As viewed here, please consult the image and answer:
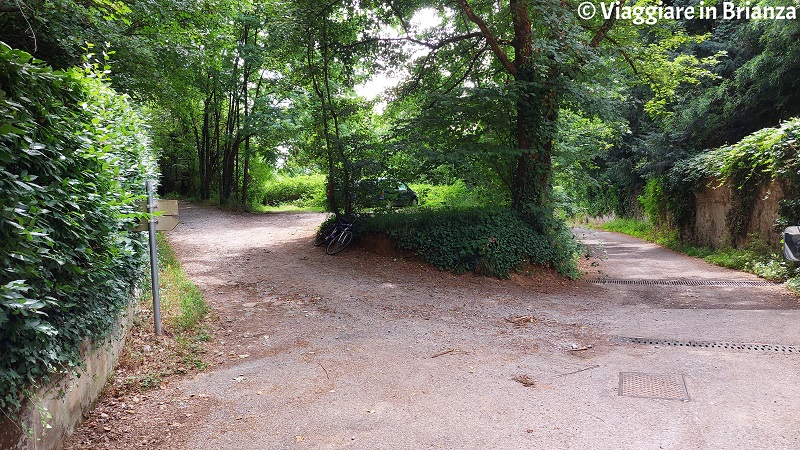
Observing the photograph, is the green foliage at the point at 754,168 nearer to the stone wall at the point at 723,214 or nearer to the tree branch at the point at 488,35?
the stone wall at the point at 723,214

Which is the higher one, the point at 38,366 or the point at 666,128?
the point at 666,128

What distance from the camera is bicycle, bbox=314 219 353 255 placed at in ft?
36.4

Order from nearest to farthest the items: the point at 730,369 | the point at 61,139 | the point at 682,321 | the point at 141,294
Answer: the point at 61,139, the point at 730,369, the point at 141,294, the point at 682,321

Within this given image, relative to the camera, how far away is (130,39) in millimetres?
10523

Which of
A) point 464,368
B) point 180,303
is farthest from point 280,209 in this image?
point 464,368

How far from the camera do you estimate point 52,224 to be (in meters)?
3.12

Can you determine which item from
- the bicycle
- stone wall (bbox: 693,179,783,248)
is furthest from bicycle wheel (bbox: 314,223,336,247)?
stone wall (bbox: 693,179,783,248)

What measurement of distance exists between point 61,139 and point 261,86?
68.4 ft

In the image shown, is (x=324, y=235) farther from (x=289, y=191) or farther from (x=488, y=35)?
(x=289, y=191)

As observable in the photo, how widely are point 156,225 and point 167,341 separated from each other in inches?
48.9

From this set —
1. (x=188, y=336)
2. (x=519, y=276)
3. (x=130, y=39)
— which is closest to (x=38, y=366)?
(x=188, y=336)

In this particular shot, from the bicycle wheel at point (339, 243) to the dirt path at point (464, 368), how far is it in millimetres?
1576

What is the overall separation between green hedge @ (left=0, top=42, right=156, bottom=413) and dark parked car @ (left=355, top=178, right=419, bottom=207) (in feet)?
23.9

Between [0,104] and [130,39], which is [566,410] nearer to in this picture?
[0,104]
